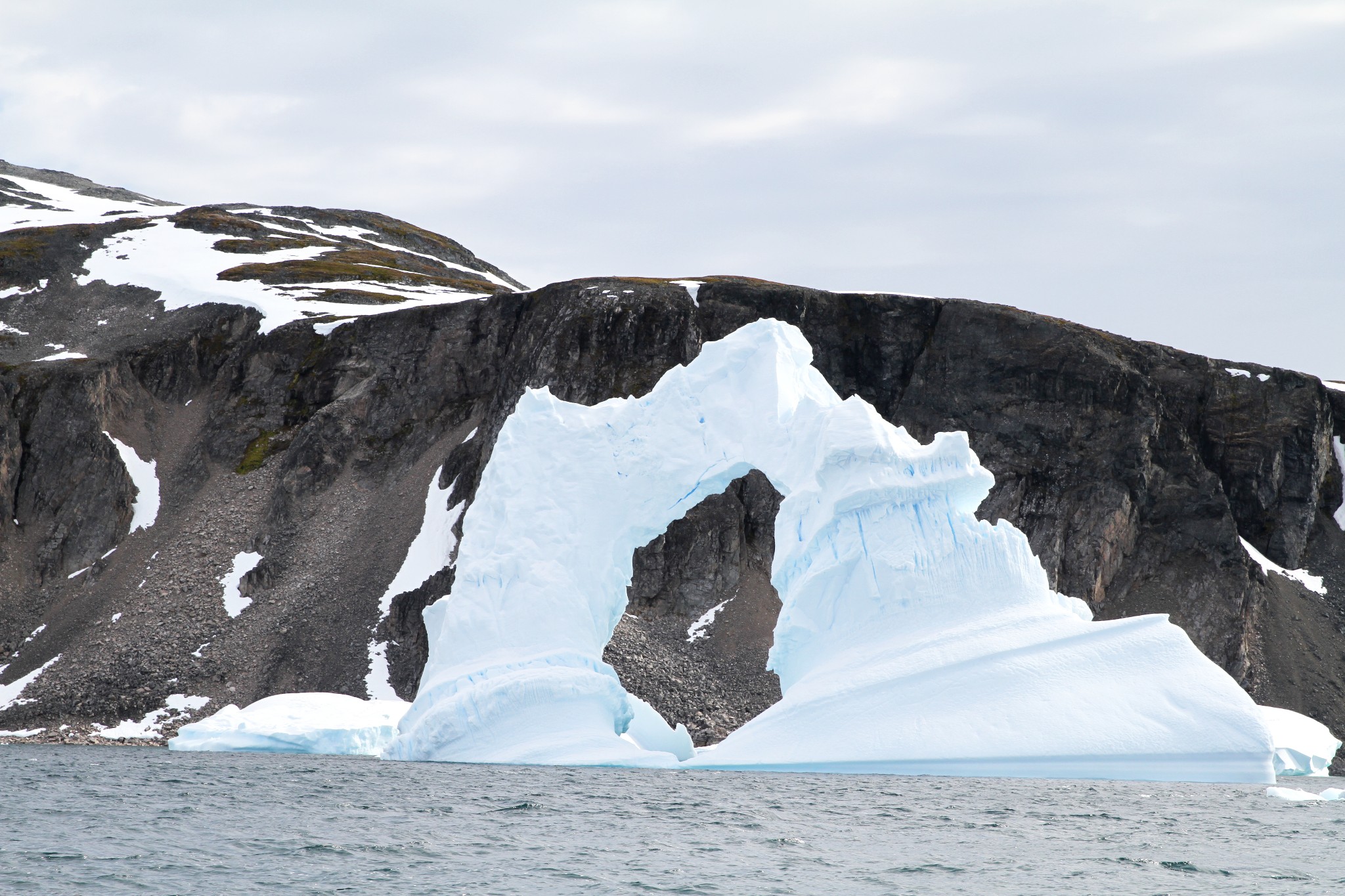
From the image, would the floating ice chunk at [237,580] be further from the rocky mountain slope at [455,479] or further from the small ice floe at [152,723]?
the small ice floe at [152,723]

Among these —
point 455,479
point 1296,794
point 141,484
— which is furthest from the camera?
point 141,484

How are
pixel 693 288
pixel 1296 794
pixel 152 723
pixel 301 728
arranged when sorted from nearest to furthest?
pixel 1296 794 → pixel 301 728 → pixel 152 723 → pixel 693 288

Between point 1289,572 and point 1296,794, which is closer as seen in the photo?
point 1296,794

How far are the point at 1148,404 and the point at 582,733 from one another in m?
40.1

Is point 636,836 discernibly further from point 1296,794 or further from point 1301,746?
point 1301,746

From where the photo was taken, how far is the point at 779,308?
61188 millimetres

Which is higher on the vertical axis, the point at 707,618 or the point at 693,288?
the point at 693,288

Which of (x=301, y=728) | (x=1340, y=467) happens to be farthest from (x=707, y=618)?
(x=1340, y=467)

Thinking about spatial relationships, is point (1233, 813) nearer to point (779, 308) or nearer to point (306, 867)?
point (306, 867)

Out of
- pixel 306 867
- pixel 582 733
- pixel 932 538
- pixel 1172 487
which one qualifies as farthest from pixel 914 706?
pixel 1172 487

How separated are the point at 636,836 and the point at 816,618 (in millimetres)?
11161

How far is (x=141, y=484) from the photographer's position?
57.4 meters

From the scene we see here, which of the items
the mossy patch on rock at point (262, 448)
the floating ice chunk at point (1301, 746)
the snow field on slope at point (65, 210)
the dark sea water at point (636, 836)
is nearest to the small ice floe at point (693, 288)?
the mossy patch on rock at point (262, 448)

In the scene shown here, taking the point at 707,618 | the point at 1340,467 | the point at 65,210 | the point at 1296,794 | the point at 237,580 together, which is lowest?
the point at 1296,794
